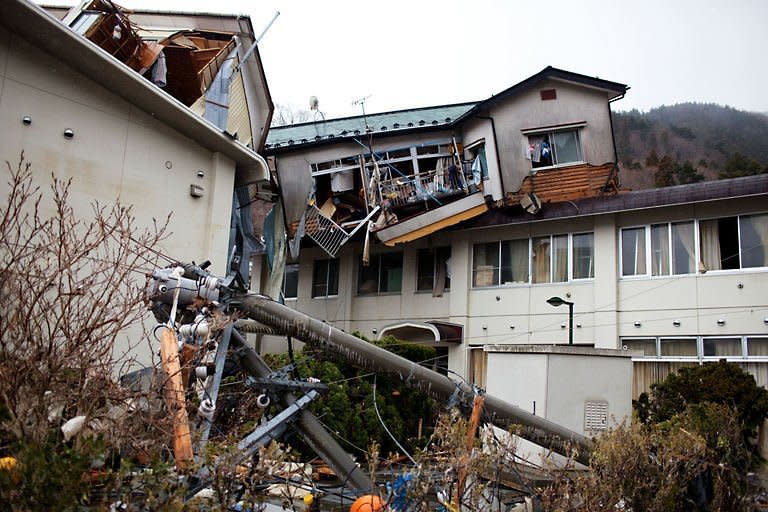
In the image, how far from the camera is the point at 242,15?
19109 millimetres

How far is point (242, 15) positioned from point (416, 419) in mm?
12070

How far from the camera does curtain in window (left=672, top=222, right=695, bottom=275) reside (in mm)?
20531

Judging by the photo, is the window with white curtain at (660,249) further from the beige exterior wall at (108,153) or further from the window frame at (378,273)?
the beige exterior wall at (108,153)

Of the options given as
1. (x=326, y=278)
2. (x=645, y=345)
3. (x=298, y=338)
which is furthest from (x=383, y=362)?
(x=326, y=278)

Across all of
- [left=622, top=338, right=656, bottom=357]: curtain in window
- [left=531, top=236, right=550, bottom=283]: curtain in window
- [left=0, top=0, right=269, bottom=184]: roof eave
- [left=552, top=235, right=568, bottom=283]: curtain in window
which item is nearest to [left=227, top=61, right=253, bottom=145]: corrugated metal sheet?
[left=0, top=0, right=269, bottom=184]: roof eave

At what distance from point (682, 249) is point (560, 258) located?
12.7 feet

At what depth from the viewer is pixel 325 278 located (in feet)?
92.8

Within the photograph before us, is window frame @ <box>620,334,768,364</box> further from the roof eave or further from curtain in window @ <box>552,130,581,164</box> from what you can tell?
the roof eave

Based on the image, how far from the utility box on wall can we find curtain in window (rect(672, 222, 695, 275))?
26.3 feet

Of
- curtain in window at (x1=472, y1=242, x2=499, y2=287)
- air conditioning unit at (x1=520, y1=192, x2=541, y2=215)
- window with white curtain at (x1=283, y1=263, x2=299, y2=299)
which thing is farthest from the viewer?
window with white curtain at (x1=283, y1=263, x2=299, y2=299)

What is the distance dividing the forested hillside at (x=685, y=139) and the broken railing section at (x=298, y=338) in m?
44.8

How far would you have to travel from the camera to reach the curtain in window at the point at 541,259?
23.2m

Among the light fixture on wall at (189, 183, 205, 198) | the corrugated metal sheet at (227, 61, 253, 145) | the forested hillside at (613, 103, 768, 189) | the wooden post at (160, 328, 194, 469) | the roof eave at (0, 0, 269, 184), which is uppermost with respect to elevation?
the forested hillside at (613, 103, 768, 189)

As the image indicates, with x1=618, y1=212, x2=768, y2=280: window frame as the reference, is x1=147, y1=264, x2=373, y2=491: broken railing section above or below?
below
